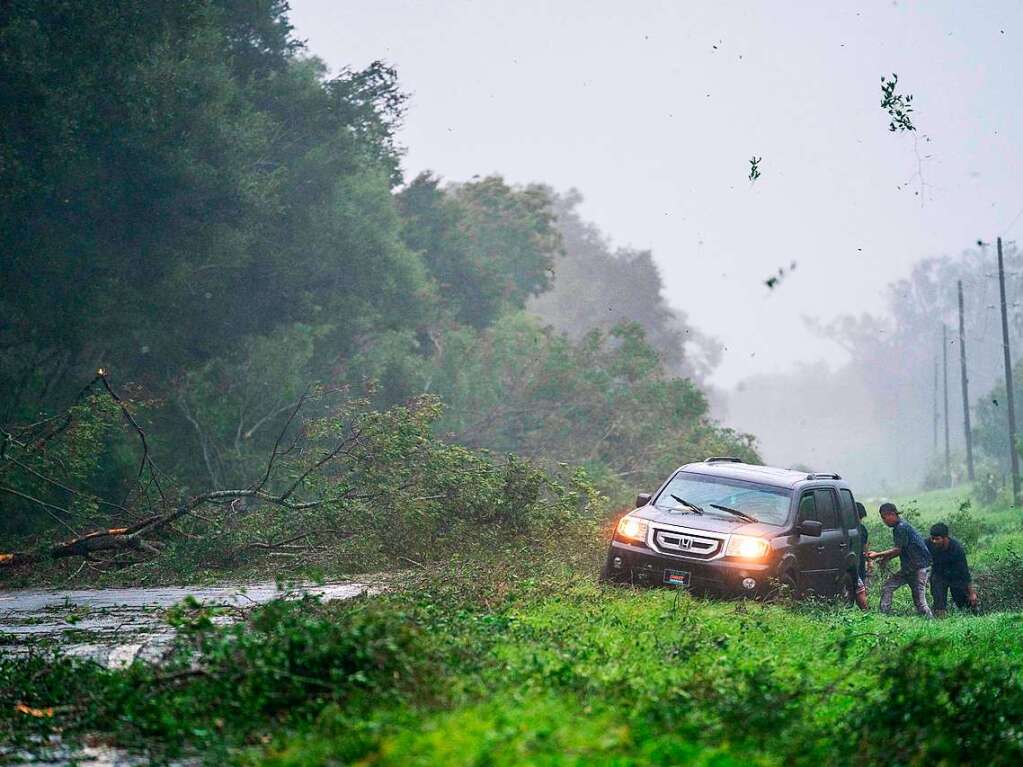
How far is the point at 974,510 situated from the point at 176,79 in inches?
1280

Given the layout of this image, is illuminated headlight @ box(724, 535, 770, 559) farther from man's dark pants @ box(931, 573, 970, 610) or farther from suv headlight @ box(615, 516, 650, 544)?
man's dark pants @ box(931, 573, 970, 610)

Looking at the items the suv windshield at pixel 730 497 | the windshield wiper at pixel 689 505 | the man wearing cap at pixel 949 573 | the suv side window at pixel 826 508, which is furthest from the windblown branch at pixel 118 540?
the man wearing cap at pixel 949 573

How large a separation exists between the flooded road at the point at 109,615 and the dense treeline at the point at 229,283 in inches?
129

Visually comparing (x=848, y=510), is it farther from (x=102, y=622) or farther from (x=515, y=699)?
(x=515, y=699)

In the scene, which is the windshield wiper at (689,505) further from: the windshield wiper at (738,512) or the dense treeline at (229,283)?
the dense treeline at (229,283)

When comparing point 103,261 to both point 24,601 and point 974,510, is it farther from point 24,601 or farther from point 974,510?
point 974,510

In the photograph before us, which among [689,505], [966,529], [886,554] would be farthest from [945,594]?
[966,529]

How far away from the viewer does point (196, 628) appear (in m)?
8.30

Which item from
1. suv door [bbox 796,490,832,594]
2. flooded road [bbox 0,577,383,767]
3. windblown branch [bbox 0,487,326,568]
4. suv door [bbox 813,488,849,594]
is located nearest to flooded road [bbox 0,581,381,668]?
flooded road [bbox 0,577,383,767]

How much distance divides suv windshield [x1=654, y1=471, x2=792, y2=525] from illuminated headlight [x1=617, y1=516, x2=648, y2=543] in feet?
2.32

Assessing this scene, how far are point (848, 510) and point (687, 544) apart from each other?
346 centimetres

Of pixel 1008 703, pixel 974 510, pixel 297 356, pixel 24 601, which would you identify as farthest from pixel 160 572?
pixel 974 510

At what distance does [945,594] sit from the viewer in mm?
16500

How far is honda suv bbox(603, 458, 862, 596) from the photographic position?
1367 cm
